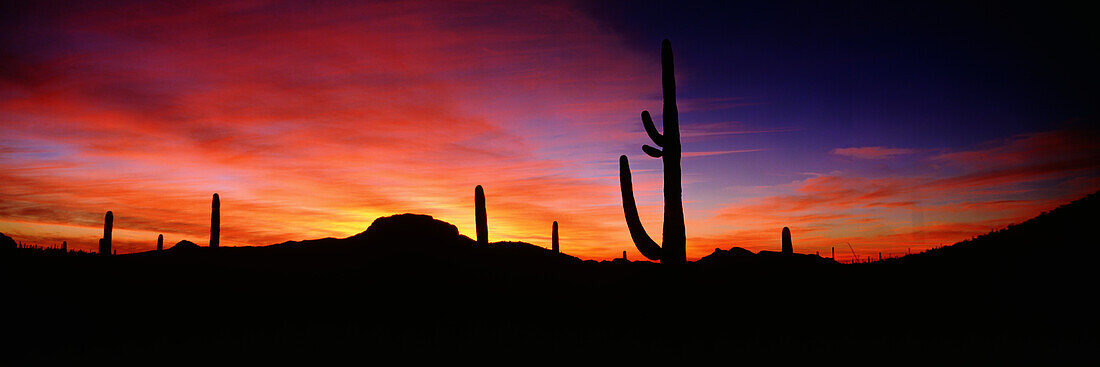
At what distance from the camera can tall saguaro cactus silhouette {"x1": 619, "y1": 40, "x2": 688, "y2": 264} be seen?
12797 mm

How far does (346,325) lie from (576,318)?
4.61m

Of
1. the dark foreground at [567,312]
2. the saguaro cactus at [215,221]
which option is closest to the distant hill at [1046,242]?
the dark foreground at [567,312]

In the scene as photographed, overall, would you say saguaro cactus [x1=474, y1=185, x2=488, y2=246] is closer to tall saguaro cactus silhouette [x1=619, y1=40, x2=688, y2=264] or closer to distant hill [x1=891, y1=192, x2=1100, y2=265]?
tall saguaro cactus silhouette [x1=619, y1=40, x2=688, y2=264]

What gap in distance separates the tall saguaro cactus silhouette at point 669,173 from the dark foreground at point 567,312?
1.95 feet

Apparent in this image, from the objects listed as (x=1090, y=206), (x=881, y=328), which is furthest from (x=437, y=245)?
(x=1090, y=206)

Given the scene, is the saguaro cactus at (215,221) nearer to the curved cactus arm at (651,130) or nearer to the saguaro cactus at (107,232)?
the saguaro cactus at (107,232)

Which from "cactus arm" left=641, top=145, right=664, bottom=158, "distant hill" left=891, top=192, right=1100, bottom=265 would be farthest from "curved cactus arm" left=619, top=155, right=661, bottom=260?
"distant hill" left=891, top=192, right=1100, bottom=265

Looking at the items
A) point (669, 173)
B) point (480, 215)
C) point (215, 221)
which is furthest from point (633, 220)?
point (215, 221)

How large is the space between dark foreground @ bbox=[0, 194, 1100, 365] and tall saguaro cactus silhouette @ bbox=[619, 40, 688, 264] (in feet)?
1.95

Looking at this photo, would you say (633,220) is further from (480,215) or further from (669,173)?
(480,215)

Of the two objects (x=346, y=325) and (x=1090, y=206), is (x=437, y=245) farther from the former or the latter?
(x=1090, y=206)

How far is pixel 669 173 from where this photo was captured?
512 inches

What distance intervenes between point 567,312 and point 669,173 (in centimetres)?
379

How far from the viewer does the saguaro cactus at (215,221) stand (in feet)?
87.1
